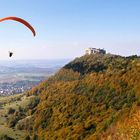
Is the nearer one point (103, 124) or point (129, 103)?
point (103, 124)

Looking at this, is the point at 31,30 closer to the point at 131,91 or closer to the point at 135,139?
the point at 135,139

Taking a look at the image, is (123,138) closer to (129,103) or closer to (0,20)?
(0,20)

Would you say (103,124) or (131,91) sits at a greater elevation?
(131,91)

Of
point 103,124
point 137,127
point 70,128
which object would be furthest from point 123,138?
point 70,128

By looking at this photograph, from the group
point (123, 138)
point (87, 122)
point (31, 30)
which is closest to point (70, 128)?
point (87, 122)

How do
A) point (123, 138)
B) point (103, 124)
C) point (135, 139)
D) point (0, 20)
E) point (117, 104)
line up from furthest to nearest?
point (117, 104)
point (103, 124)
point (123, 138)
point (135, 139)
point (0, 20)

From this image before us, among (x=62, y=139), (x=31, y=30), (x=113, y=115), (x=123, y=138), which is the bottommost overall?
(x=62, y=139)

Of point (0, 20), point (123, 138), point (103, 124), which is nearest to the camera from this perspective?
point (0, 20)

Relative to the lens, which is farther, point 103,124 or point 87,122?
point 87,122

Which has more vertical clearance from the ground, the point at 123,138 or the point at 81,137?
the point at 123,138
